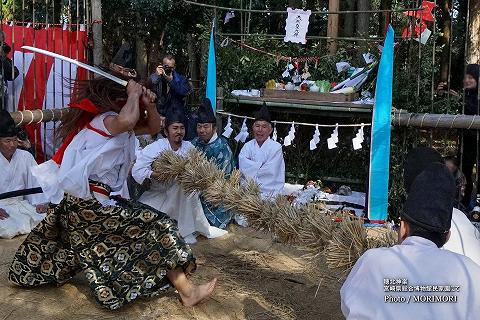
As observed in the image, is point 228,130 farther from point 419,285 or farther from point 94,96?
point 419,285

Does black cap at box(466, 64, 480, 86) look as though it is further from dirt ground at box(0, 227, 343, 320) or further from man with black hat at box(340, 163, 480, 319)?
man with black hat at box(340, 163, 480, 319)

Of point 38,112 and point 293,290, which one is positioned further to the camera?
point 38,112

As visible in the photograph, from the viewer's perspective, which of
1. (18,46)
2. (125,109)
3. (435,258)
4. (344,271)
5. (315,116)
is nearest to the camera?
(435,258)

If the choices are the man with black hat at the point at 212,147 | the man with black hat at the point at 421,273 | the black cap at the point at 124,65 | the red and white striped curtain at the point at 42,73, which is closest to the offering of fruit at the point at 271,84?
the man with black hat at the point at 212,147

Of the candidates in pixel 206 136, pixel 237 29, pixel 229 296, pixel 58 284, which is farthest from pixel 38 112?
pixel 237 29

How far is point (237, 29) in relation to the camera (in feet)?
38.3

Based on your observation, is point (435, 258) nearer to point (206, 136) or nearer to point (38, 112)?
point (206, 136)

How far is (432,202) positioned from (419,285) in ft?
0.94

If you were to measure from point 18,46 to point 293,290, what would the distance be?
5158 mm

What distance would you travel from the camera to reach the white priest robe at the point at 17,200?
564cm

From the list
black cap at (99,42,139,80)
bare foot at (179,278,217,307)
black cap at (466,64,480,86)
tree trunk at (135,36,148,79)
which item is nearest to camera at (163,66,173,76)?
black cap at (99,42,139,80)

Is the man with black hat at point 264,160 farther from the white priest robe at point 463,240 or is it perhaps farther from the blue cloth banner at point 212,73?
the white priest robe at point 463,240

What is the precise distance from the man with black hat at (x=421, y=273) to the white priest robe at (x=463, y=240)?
1.86 ft

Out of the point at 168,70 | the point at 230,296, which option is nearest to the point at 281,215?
the point at 230,296
